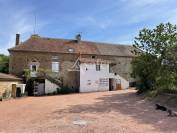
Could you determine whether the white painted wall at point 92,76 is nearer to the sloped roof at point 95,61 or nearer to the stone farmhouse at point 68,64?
the stone farmhouse at point 68,64

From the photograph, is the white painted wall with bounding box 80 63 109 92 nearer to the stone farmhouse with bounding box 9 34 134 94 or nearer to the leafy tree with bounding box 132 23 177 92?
the stone farmhouse with bounding box 9 34 134 94

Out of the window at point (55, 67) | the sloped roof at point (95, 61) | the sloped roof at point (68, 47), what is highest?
the sloped roof at point (68, 47)

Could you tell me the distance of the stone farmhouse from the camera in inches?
1409

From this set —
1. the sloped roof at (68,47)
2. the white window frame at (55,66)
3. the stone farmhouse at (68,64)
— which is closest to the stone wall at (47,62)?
the stone farmhouse at (68,64)

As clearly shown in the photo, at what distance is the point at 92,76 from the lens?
36.8 metres

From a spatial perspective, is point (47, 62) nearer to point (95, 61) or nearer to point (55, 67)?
point (55, 67)

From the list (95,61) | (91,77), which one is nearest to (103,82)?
(91,77)

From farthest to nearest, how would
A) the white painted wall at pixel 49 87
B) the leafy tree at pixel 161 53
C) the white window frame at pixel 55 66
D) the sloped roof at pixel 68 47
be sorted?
the sloped roof at pixel 68 47 < the white window frame at pixel 55 66 < the white painted wall at pixel 49 87 < the leafy tree at pixel 161 53

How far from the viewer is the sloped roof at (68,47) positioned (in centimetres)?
3733

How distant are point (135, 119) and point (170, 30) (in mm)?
9833

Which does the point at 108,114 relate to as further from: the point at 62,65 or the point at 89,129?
the point at 62,65

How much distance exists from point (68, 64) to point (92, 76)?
461 cm

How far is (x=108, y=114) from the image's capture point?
51.0ft

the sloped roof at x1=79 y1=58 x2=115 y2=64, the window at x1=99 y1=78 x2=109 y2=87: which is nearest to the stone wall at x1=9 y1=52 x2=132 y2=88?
the sloped roof at x1=79 y1=58 x2=115 y2=64
